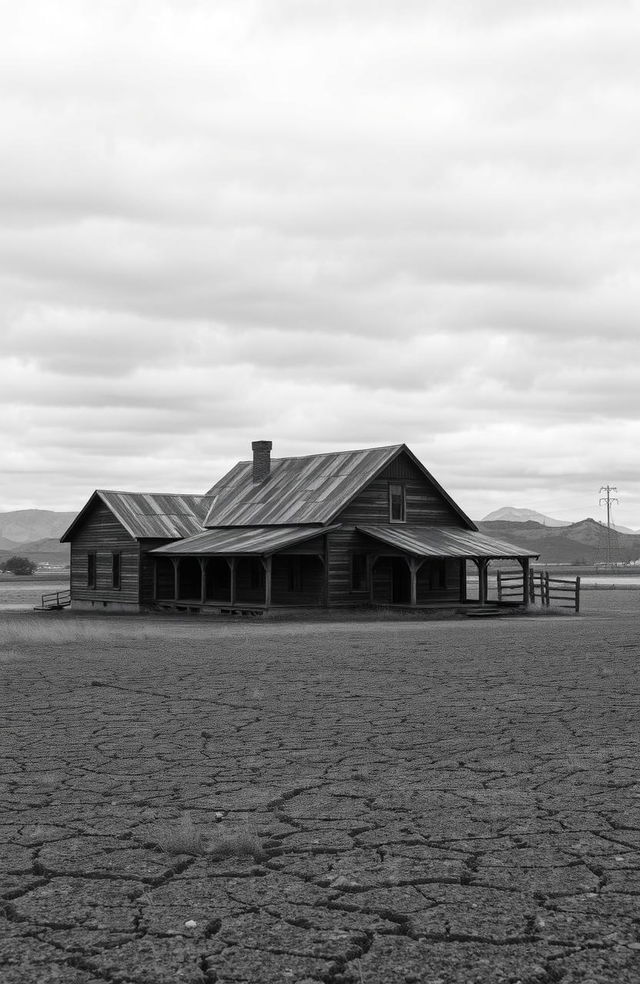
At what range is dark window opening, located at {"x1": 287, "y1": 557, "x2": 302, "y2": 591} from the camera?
37.8 meters

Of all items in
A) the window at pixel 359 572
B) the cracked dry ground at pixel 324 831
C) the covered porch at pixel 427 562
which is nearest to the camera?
the cracked dry ground at pixel 324 831

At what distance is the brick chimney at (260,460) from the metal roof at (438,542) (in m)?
8.54

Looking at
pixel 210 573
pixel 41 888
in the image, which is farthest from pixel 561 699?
pixel 210 573

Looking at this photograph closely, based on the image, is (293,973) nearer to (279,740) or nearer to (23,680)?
(279,740)

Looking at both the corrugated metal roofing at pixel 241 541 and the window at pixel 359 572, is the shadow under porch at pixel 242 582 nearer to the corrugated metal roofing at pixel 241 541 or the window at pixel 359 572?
the corrugated metal roofing at pixel 241 541

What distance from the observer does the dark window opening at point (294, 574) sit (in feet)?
124

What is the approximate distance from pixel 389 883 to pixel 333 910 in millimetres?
525

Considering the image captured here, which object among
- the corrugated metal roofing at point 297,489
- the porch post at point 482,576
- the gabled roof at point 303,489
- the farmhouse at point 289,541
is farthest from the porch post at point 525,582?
the corrugated metal roofing at point 297,489

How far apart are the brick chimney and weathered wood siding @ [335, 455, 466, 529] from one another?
7620 millimetres

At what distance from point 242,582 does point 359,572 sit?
5273 millimetres

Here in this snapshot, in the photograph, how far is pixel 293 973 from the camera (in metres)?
4.52

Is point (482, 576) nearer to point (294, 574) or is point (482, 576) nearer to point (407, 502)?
point (407, 502)

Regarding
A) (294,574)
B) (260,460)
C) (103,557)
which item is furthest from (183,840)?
(103,557)

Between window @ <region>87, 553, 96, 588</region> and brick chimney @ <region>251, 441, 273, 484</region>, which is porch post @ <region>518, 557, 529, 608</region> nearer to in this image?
brick chimney @ <region>251, 441, 273, 484</region>
